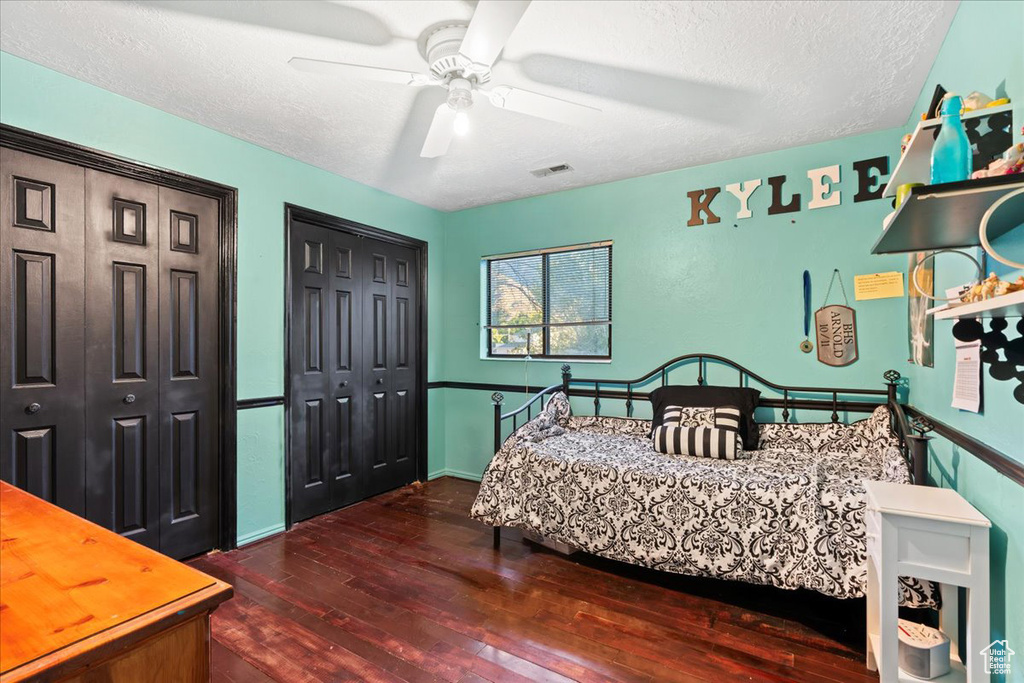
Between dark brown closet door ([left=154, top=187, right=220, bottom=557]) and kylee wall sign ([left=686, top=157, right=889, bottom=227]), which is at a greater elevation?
kylee wall sign ([left=686, top=157, right=889, bottom=227])

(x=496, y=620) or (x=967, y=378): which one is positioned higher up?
(x=967, y=378)

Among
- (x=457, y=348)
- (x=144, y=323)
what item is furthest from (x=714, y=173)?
(x=144, y=323)

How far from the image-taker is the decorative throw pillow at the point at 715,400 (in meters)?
2.75

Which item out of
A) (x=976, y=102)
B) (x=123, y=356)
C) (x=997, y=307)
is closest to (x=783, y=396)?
(x=976, y=102)

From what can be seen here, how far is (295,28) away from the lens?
1775 millimetres

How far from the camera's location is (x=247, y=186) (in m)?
2.84

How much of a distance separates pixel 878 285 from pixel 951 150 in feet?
5.87

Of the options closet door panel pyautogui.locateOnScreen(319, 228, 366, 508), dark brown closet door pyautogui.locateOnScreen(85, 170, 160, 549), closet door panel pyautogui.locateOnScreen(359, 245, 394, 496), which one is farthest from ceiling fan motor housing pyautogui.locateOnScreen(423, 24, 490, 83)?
closet door panel pyautogui.locateOnScreen(359, 245, 394, 496)

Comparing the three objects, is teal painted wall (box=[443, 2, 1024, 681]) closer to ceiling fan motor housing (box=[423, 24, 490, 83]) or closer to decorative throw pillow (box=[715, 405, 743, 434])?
decorative throw pillow (box=[715, 405, 743, 434])

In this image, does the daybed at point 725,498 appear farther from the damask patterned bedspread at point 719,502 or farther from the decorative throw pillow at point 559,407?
the decorative throw pillow at point 559,407

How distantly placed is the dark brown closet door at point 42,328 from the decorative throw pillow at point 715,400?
10.0 feet

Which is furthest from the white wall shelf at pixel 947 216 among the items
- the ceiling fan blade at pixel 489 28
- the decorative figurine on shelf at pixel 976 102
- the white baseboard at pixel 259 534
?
the white baseboard at pixel 259 534

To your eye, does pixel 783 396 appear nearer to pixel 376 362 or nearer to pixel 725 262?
pixel 725 262

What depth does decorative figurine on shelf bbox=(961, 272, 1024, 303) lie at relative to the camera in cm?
90
